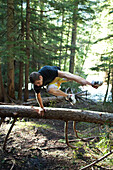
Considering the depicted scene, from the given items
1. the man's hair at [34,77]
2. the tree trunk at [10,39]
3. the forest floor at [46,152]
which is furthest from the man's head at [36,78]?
the tree trunk at [10,39]

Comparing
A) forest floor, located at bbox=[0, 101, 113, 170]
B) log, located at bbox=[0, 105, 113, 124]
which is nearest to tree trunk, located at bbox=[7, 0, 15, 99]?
log, located at bbox=[0, 105, 113, 124]

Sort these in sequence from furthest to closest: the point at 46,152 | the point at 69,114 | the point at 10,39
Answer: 1. the point at 10,39
2. the point at 46,152
3. the point at 69,114

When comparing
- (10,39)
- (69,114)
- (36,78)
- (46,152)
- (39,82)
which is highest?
(10,39)

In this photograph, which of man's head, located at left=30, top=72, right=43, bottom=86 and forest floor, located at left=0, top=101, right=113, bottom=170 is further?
forest floor, located at left=0, top=101, right=113, bottom=170

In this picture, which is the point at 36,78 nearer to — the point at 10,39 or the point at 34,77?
the point at 34,77

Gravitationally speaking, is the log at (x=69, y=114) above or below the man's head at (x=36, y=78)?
below

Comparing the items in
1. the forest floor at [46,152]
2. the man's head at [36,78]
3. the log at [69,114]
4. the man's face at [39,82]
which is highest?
the man's head at [36,78]

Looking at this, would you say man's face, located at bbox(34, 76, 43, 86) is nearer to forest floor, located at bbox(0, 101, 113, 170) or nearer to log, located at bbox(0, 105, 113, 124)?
log, located at bbox(0, 105, 113, 124)

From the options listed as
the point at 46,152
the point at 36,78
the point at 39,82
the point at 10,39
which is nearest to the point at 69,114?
the point at 39,82

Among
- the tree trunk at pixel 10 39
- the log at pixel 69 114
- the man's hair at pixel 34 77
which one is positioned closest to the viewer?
the man's hair at pixel 34 77

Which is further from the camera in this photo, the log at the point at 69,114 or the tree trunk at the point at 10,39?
the tree trunk at the point at 10,39

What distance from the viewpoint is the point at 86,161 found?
4.27 meters

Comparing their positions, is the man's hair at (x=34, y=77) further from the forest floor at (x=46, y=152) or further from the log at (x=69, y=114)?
the forest floor at (x=46, y=152)

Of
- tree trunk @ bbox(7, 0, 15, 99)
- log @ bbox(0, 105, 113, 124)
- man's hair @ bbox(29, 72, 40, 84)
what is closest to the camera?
man's hair @ bbox(29, 72, 40, 84)
